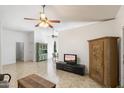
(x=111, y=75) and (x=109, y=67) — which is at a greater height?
(x=109, y=67)

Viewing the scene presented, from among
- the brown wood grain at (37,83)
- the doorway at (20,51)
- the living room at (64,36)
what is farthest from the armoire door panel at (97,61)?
the doorway at (20,51)

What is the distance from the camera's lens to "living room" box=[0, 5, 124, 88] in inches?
169

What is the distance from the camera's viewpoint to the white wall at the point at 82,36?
17.3 feet

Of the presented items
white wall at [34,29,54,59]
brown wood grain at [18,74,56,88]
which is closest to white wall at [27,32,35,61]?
white wall at [34,29,54,59]

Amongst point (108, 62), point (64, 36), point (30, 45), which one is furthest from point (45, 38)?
point (108, 62)

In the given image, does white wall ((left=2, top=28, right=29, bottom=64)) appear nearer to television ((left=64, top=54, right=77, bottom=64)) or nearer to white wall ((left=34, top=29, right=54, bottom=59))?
white wall ((left=34, top=29, right=54, bottom=59))

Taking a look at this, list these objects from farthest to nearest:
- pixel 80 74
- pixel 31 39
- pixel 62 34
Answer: pixel 31 39 < pixel 62 34 < pixel 80 74

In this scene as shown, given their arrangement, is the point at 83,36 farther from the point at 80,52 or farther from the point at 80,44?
the point at 80,52

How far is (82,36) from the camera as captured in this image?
6.62m

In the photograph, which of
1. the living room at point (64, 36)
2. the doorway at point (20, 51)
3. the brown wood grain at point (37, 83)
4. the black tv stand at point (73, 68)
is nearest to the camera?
the brown wood grain at point (37, 83)

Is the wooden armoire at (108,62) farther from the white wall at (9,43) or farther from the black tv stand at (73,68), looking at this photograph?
the white wall at (9,43)
